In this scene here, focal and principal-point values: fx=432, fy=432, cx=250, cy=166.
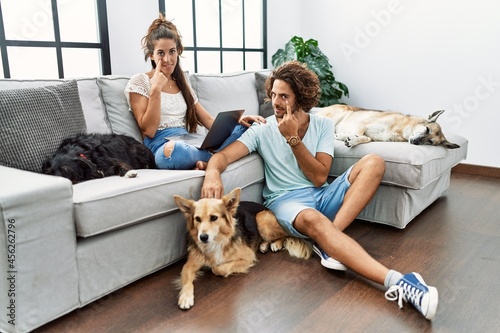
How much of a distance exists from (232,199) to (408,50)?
3001 mm

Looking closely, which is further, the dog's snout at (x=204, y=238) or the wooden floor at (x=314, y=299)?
the dog's snout at (x=204, y=238)

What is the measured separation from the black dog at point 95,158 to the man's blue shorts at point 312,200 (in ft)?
2.42

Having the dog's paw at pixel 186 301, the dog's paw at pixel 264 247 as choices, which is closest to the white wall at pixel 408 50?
the dog's paw at pixel 264 247

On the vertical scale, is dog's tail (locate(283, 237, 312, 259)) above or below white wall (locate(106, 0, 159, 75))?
below

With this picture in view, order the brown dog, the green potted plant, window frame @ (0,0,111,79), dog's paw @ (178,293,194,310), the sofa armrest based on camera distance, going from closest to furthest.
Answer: the sofa armrest → dog's paw @ (178,293,194,310) → the brown dog → window frame @ (0,0,111,79) → the green potted plant

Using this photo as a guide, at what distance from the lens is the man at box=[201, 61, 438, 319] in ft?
6.66

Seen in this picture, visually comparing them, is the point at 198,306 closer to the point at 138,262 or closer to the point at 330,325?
the point at 138,262

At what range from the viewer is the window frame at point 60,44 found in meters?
2.63

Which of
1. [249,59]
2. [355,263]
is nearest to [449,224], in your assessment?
[355,263]

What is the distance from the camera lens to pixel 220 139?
92.8 inches

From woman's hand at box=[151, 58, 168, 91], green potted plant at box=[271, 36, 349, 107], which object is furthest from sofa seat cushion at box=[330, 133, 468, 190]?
green potted plant at box=[271, 36, 349, 107]

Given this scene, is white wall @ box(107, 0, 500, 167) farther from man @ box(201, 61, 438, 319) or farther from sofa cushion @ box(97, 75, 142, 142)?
man @ box(201, 61, 438, 319)

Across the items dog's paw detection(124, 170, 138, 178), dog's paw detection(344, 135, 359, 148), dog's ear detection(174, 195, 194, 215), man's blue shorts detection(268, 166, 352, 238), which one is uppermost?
dog's paw detection(124, 170, 138, 178)

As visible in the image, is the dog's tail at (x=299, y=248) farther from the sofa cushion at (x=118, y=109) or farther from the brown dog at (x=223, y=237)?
the sofa cushion at (x=118, y=109)
